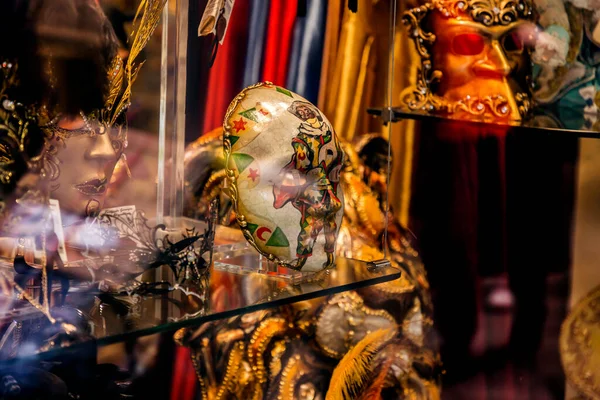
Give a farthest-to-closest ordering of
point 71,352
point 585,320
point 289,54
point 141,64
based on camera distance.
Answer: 1. point 585,320
2. point 289,54
3. point 141,64
4. point 71,352

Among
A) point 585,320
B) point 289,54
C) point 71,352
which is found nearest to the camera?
point 71,352

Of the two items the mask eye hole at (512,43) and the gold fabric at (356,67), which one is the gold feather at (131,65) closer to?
the gold fabric at (356,67)

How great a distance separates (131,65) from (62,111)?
0.11 metres

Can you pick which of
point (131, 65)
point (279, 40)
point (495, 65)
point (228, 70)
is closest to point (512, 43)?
point (495, 65)

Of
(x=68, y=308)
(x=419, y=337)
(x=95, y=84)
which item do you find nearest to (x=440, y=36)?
(x=419, y=337)

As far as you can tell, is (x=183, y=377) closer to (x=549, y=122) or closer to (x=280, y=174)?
(x=280, y=174)

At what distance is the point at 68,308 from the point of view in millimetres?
644

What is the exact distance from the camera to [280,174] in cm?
79

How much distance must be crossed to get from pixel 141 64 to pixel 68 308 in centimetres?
26

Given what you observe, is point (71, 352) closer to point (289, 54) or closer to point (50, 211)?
point (50, 211)

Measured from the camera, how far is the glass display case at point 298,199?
0.66 metres

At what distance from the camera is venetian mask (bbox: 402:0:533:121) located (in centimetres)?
115

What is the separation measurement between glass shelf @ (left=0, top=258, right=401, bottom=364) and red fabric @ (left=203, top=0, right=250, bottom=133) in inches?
6.9

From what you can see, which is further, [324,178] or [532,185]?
[532,185]
